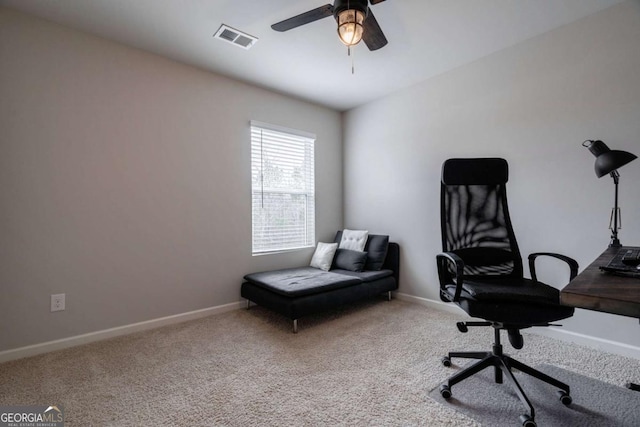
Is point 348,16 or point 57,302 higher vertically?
point 348,16

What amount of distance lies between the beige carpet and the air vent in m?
2.51

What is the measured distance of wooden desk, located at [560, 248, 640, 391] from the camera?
2.52 feet

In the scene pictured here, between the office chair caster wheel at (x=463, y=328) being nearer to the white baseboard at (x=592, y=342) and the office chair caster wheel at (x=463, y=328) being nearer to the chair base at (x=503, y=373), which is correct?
the chair base at (x=503, y=373)

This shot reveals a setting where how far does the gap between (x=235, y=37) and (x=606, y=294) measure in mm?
2789

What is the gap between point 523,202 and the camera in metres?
2.62

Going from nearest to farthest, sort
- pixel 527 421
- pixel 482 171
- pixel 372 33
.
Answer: pixel 527 421 < pixel 372 33 < pixel 482 171

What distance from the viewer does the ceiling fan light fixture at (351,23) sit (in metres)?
1.66

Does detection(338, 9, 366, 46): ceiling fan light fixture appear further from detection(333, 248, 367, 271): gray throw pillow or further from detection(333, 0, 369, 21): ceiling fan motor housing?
detection(333, 248, 367, 271): gray throw pillow

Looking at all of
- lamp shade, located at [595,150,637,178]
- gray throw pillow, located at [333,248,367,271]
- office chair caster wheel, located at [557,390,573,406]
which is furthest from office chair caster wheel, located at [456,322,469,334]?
gray throw pillow, located at [333,248,367,271]

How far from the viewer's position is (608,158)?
1.83 metres

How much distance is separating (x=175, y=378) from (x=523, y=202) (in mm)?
3041

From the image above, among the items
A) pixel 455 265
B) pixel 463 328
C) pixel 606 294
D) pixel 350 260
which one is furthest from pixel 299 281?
pixel 606 294

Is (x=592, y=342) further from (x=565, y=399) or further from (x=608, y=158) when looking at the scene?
(x=608, y=158)

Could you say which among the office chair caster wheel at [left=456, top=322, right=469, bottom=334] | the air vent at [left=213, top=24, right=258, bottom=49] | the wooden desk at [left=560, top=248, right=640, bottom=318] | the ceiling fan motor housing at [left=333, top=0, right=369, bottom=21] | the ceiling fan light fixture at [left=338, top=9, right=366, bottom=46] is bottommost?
the office chair caster wheel at [left=456, top=322, right=469, bottom=334]
